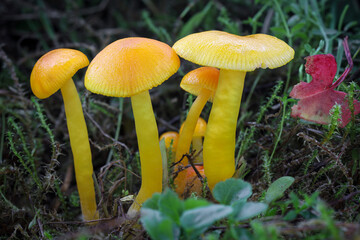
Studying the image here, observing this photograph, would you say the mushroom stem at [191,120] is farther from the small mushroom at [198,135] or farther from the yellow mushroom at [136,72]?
the yellow mushroom at [136,72]

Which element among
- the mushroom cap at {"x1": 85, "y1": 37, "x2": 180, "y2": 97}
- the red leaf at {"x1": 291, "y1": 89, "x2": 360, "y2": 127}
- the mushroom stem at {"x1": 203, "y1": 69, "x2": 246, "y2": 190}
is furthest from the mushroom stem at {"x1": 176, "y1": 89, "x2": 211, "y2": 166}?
the red leaf at {"x1": 291, "y1": 89, "x2": 360, "y2": 127}

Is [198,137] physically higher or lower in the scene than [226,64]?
lower

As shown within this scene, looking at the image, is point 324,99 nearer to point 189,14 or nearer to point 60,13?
point 189,14

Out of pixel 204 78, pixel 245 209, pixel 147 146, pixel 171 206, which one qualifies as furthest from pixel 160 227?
pixel 204 78

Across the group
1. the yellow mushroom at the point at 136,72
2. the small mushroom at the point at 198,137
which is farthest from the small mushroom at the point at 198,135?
the yellow mushroom at the point at 136,72

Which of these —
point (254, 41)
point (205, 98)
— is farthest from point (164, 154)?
point (254, 41)

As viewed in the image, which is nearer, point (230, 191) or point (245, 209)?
point (245, 209)

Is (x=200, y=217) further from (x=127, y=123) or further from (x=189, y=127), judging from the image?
(x=127, y=123)
